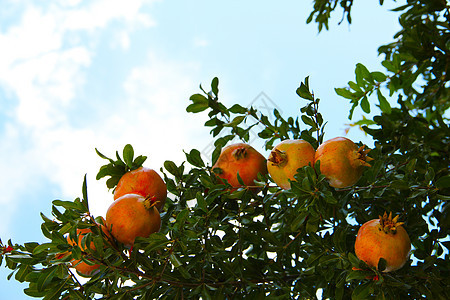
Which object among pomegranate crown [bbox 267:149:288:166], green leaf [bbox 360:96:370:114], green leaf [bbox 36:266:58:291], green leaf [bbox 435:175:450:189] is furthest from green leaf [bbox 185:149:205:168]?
green leaf [bbox 360:96:370:114]

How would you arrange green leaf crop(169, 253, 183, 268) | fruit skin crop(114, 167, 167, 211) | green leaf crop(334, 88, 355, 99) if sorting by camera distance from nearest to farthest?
1. green leaf crop(169, 253, 183, 268)
2. fruit skin crop(114, 167, 167, 211)
3. green leaf crop(334, 88, 355, 99)

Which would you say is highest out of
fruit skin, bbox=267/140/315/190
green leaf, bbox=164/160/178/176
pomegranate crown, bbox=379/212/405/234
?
green leaf, bbox=164/160/178/176

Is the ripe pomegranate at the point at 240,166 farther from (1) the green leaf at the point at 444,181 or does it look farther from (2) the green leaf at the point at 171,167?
(1) the green leaf at the point at 444,181

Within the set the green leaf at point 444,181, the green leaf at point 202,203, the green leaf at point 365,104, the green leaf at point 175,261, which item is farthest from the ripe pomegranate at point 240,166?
the green leaf at point 365,104

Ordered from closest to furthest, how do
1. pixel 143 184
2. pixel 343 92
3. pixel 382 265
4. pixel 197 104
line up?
pixel 382 265 < pixel 143 184 < pixel 197 104 < pixel 343 92

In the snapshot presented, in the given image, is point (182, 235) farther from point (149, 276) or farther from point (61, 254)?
point (61, 254)

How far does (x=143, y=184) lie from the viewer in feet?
3.03

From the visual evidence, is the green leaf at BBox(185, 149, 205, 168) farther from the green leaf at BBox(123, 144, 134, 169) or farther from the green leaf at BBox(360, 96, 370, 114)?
the green leaf at BBox(360, 96, 370, 114)

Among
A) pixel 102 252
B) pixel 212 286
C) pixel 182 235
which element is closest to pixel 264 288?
pixel 212 286

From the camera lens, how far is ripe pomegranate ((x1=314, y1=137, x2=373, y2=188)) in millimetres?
822

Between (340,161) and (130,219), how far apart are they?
15.5 inches

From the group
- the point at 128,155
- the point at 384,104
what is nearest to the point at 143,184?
the point at 128,155

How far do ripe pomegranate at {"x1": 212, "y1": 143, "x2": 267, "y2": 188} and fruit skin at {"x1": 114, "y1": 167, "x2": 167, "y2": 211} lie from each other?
12 centimetres

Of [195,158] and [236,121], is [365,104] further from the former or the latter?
[195,158]
